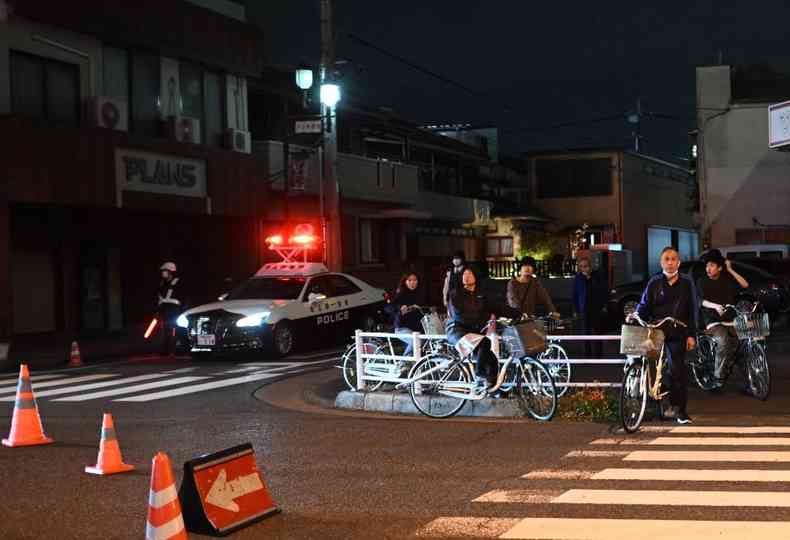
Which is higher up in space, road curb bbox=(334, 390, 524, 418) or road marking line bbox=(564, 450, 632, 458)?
road curb bbox=(334, 390, 524, 418)

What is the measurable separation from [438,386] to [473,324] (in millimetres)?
866

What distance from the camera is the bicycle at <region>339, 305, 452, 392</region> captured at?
45.1ft

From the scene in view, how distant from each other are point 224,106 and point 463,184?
830 inches

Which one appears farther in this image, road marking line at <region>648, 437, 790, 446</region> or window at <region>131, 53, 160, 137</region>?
window at <region>131, 53, 160, 137</region>

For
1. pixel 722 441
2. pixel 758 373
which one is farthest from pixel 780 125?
pixel 722 441

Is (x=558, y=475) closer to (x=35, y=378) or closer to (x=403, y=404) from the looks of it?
(x=403, y=404)

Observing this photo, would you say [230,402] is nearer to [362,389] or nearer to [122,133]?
[362,389]

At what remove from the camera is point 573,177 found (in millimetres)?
57594

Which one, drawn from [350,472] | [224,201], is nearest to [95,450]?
[350,472]

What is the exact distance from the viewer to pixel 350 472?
9.38 metres

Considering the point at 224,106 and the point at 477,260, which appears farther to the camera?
the point at 477,260

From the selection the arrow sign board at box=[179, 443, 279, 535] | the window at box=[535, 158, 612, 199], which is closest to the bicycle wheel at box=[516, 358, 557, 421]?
the arrow sign board at box=[179, 443, 279, 535]

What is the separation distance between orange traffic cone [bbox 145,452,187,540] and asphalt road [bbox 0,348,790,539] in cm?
89

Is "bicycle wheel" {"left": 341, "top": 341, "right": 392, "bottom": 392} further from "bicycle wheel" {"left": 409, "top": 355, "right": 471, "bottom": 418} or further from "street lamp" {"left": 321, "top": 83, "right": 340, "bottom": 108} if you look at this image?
"street lamp" {"left": 321, "top": 83, "right": 340, "bottom": 108}
